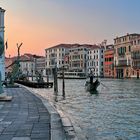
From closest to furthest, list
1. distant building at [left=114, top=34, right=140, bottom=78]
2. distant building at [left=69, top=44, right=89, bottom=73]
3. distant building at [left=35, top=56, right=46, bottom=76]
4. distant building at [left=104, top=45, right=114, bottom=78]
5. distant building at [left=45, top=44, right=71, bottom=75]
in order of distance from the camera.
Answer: distant building at [left=114, top=34, right=140, bottom=78]
distant building at [left=104, top=45, right=114, bottom=78]
distant building at [left=69, top=44, right=89, bottom=73]
distant building at [left=45, top=44, right=71, bottom=75]
distant building at [left=35, top=56, right=46, bottom=76]

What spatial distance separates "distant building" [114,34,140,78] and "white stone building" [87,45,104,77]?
9.53 meters

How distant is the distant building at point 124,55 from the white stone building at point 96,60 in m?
9.53

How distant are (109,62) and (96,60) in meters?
8.29

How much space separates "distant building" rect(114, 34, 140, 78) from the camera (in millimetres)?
104250

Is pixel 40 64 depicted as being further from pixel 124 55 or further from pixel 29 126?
pixel 29 126

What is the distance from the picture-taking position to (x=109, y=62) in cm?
11881

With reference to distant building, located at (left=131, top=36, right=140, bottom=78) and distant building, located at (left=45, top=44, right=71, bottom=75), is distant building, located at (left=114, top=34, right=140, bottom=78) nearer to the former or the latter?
distant building, located at (left=131, top=36, right=140, bottom=78)

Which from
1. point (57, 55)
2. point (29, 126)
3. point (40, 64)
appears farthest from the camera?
point (40, 64)

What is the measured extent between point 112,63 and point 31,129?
357 feet

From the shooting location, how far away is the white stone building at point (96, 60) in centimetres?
12438

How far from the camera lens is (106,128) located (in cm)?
1177

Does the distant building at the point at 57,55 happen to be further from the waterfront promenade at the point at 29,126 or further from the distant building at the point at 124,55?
the waterfront promenade at the point at 29,126

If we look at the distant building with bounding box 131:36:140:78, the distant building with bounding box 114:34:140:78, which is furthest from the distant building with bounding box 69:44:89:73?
the distant building with bounding box 131:36:140:78

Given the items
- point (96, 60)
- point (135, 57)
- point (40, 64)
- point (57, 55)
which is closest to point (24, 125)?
point (135, 57)
